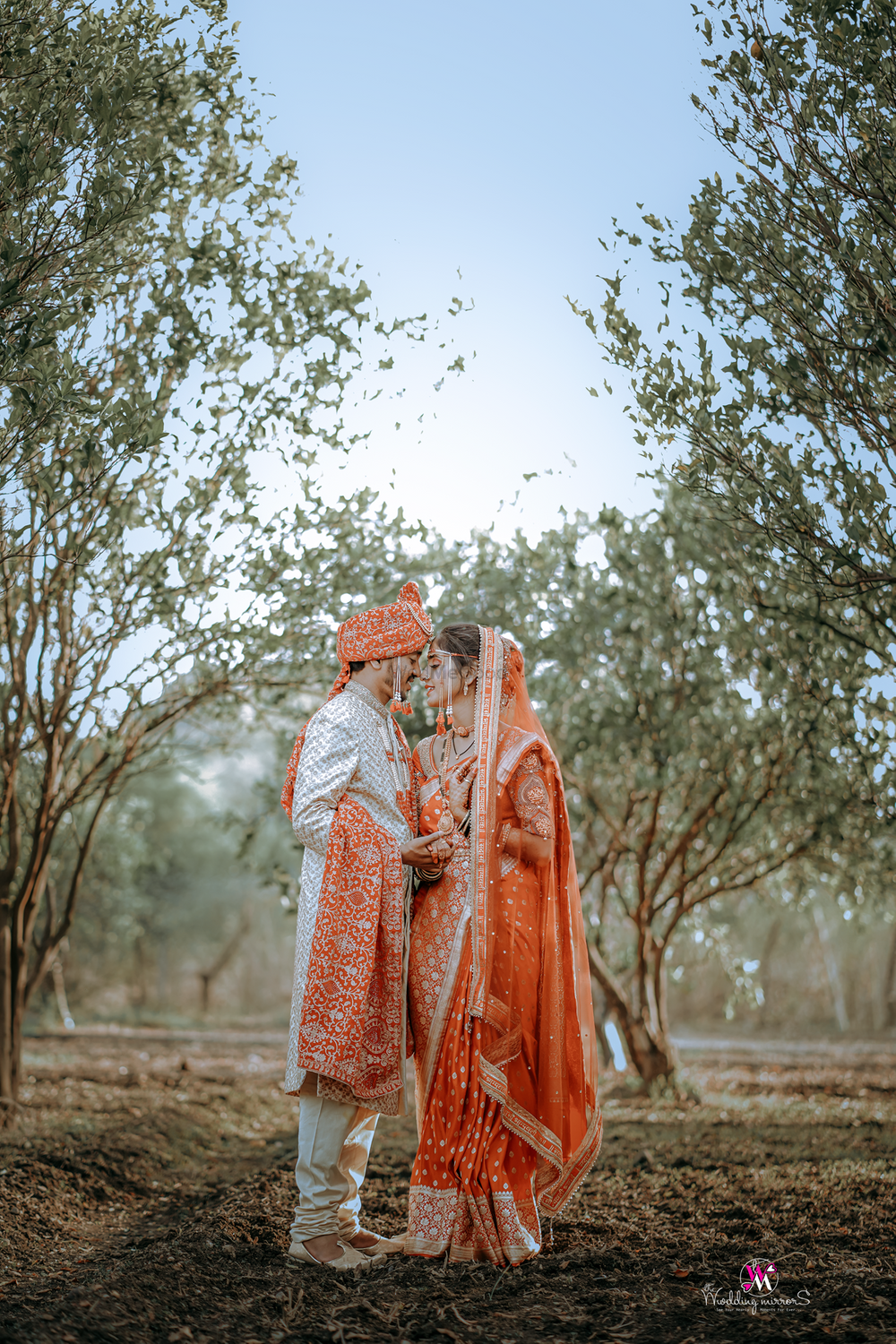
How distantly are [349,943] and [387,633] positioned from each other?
4.43 ft

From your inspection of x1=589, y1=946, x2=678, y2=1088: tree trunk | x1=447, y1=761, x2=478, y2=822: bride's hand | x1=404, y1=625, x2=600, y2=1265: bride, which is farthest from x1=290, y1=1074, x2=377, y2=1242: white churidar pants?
x1=589, y1=946, x2=678, y2=1088: tree trunk

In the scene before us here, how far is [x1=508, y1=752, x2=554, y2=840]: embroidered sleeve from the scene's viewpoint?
14.3 feet

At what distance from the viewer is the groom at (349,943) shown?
13.1ft

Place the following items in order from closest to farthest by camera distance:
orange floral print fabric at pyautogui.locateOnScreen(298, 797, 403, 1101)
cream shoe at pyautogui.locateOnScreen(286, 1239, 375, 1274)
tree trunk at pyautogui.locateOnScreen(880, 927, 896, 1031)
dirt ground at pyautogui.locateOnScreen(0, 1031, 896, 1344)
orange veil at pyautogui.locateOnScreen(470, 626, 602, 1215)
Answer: dirt ground at pyautogui.locateOnScreen(0, 1031, 896, 1344) < cream shoe at pyautogui.locateOnScreen(286, 1239, 375, 1274) < orange floral print fabric at pyautogui.locateOnScreen(298, 797, 403, 1101) < orange veil at pyautogui.locateOnScreen(470, 626, 602, 1215) < tree trunk at pyautogui.locateOnScreen(880, 927, 896, 1031)

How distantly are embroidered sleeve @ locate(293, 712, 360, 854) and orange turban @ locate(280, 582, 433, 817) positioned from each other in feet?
0.55

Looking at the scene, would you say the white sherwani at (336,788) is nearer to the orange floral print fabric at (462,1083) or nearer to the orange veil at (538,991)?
the orange floral print fabric at (462,1083)

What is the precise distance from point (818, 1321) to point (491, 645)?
2758mm

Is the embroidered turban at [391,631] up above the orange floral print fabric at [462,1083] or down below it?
above

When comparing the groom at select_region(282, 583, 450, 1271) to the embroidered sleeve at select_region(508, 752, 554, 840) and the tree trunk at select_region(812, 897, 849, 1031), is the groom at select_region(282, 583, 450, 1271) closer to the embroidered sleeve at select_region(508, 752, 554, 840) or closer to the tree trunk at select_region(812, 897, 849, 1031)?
the embroidered sleeve at select_region(508, 752, 554, 840)

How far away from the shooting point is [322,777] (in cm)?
425

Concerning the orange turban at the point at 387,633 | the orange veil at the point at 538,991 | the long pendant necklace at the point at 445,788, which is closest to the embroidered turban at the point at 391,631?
the orange turban at the point at 387,633

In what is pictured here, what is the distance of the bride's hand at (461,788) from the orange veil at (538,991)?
125mm

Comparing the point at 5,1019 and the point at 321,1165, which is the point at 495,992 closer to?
the point at 321,1165

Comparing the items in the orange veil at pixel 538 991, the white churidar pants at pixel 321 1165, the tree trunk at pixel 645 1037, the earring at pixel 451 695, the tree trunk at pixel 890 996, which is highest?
the earring at pixel 451 695
